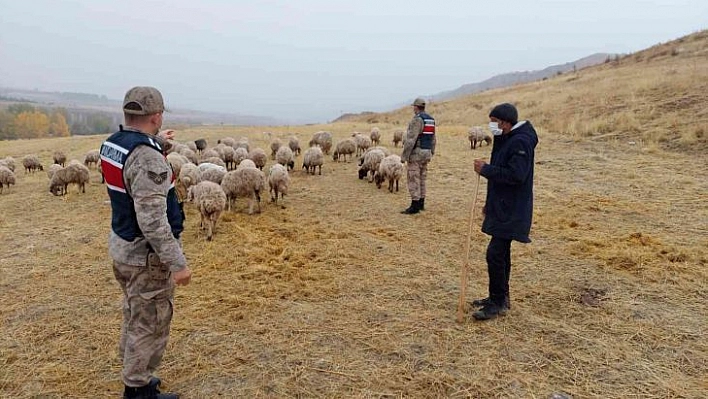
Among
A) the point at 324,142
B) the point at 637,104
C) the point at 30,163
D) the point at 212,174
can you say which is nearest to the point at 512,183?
the point at 212,174

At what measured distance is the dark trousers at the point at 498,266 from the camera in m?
4.92

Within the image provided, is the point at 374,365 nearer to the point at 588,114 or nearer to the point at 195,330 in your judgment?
the point at 195,330

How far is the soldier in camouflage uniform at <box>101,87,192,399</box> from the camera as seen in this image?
9.93 feet

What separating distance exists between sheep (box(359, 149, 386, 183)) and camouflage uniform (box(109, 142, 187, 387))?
371 inches

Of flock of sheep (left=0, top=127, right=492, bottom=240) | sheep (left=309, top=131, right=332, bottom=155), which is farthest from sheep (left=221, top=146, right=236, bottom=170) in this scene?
sheep (left=309, top=131, right=332, bottom=155)

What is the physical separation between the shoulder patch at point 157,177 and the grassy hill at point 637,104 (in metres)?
16.3

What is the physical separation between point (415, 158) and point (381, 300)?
14.5 ft

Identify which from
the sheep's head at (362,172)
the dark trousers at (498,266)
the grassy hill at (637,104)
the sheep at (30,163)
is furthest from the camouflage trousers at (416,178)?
the sheep at (30,163)

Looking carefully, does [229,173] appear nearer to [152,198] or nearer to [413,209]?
[413,209]

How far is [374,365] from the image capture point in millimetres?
4305

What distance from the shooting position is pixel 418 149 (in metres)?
9.30

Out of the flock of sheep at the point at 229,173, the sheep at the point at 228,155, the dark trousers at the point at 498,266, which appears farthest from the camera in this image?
the sheep at the point at 228,155

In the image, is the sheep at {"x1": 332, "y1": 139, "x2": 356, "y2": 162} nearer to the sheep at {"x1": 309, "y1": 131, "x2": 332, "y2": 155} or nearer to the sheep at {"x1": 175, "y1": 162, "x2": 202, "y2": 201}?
the sheep at {"x1": 309, "y1": 131, "x2": 332, "y2": 155}

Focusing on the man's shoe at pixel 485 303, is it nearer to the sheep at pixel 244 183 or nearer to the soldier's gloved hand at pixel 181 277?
the soldier's gloved hand at pixel 181 277
